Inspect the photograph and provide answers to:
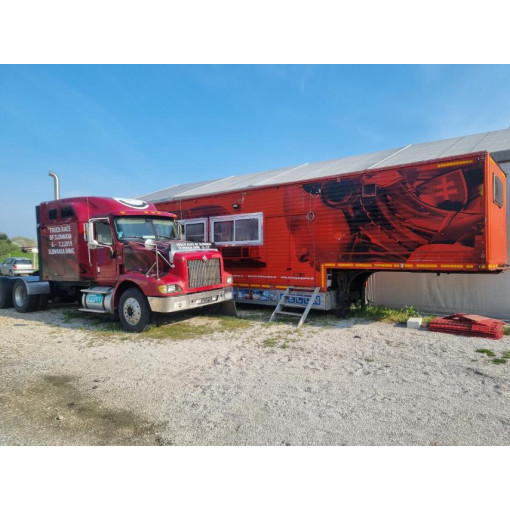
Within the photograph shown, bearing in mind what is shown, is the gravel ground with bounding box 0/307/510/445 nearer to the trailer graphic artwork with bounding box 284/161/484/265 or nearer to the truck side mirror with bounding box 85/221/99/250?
the trailer graphic artwork with bounding box 284/161/484/265

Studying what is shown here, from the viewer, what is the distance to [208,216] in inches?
412

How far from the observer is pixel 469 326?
22.1 feet

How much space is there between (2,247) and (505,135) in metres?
46.5

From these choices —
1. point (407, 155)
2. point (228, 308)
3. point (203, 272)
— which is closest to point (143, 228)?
point (203, 272)

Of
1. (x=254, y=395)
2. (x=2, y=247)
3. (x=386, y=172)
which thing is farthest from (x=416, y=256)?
(x=2, y=247)

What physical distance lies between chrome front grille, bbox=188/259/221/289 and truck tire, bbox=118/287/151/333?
1.04 meters

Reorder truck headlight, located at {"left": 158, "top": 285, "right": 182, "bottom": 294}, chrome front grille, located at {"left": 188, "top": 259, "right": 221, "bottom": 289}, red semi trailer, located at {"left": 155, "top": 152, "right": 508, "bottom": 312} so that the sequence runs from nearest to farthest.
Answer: red semi trailer, located at {"left": 155, "top": 152, "right": 508, "bottom": 312} → truck headlight, located at {"left": 158, "top": 285, "right": 182, "bottom": 294} → chrome front grille, located at {"left": 188, "top": 259, "right": 221, "bottom": 289}

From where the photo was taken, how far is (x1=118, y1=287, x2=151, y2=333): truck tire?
7.25m

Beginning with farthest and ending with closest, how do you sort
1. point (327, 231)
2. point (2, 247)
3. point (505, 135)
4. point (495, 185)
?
1. point (2, 247)
2. point (505, 135)
3. point (327, 231)
4. point (495, 185)

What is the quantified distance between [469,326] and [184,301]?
18.4ft

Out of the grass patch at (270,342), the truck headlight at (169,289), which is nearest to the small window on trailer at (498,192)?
the grass patch at (270,342)

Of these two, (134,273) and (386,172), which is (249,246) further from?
(386,172)

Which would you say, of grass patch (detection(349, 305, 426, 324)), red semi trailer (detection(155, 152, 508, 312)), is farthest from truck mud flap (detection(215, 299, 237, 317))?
grass patch (detection(349, 305, 426, 324))

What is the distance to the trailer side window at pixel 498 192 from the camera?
7.03 m
